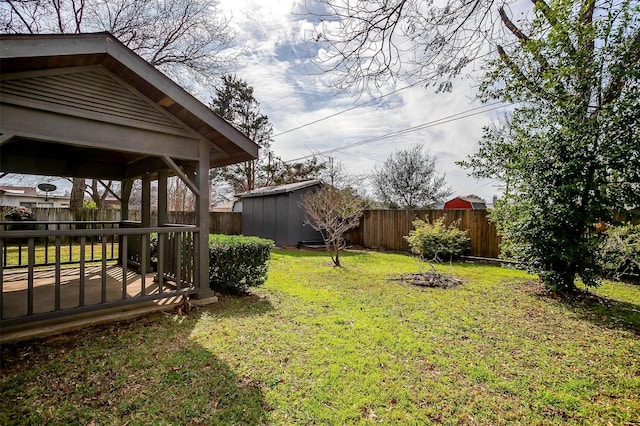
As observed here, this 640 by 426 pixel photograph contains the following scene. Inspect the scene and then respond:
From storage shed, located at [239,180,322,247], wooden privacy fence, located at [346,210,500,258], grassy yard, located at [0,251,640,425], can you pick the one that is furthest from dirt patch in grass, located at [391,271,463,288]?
storage shed, located at [239,180,322,247]

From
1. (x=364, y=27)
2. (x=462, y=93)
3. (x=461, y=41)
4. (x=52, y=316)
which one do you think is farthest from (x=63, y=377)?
(x=462, y=93)

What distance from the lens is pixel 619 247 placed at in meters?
5.93

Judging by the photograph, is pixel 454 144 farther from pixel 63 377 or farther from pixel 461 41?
pixel 63 377

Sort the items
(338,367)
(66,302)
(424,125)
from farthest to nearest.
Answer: (424,125)
(66,302)
(338,367)

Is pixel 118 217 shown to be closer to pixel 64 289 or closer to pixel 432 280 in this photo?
pixel 64 289

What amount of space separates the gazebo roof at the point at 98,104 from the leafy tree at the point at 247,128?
16941mm

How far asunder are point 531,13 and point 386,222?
8.71m

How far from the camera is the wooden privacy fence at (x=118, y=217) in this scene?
13062 millimetres

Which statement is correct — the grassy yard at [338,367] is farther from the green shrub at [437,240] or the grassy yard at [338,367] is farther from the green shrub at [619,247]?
the green shrub at [437,240]

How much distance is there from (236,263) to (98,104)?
311 cm

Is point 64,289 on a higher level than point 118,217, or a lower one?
lower

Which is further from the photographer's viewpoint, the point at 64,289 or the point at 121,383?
the point at 64,289

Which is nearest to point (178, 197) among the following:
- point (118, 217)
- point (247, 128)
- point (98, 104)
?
point (118, 217)

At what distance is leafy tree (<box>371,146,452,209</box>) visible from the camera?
20.4 metres
